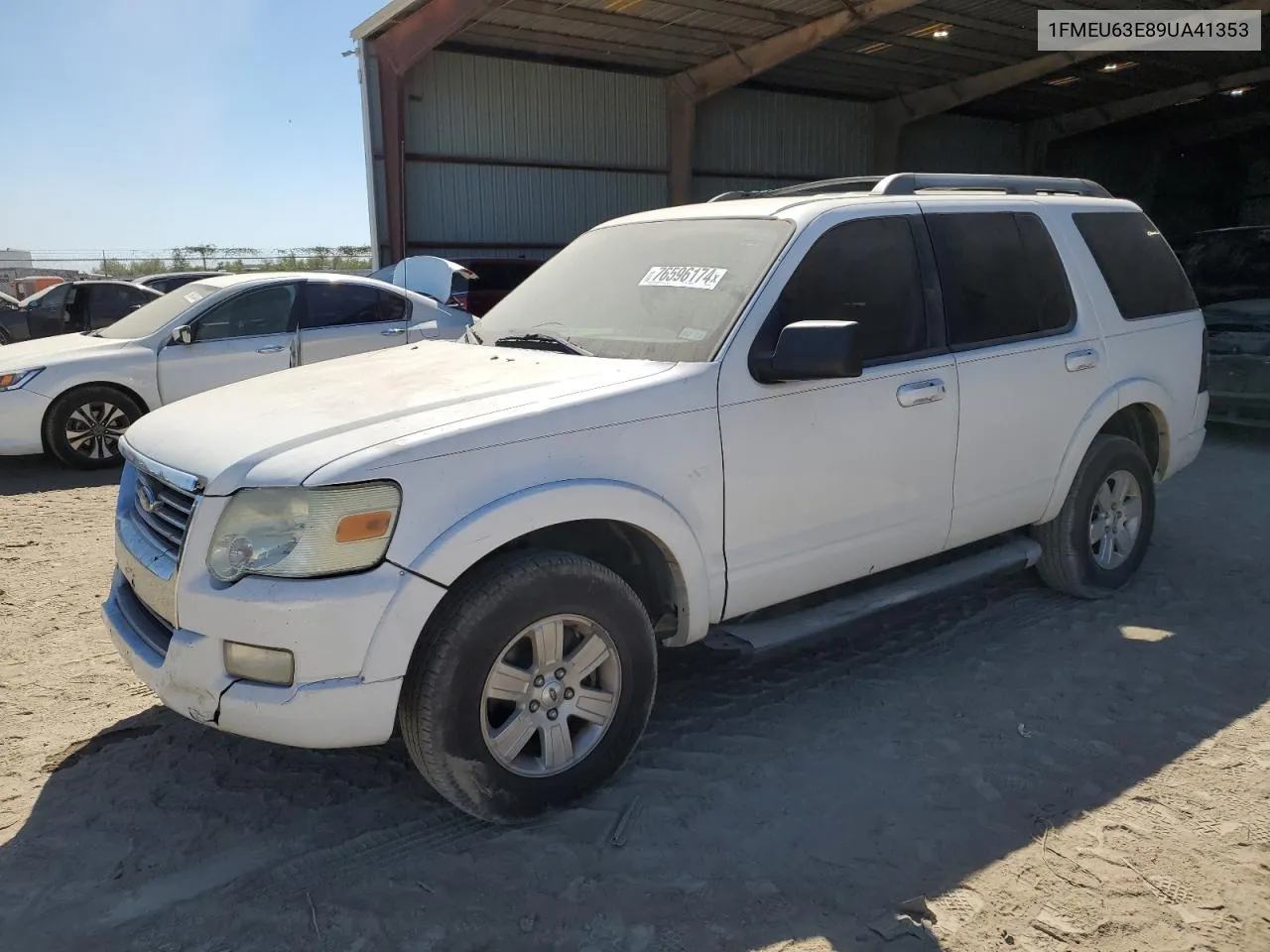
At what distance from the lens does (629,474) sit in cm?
304

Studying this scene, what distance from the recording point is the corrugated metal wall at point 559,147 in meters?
18.0

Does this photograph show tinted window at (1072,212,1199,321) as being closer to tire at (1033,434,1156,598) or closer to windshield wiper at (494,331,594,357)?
tire at (1033,434,1156,598)

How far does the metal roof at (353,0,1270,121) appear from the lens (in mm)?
16016

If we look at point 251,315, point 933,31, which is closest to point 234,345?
point 251,315

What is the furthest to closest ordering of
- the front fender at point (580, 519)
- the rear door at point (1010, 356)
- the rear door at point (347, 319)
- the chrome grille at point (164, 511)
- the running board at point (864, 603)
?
the rear door at point (347, 319), the rear door at point (1010, 356), the running board at point (864, 603), the chrome grille at point (164, 511), the front fender at point (580, 519)

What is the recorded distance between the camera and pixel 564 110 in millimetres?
19344

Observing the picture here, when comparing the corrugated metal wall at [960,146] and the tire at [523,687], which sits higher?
the corrugated metal wall at [960,146]

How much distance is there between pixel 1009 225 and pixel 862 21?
13.2 m

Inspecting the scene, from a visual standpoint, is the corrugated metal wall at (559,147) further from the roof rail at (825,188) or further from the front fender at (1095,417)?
the front fender at (1095,417)

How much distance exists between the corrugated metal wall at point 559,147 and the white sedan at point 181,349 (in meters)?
9.25

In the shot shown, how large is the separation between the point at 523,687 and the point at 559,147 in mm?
A: 18081

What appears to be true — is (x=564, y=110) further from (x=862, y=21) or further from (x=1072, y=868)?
(x=1072, y=868)

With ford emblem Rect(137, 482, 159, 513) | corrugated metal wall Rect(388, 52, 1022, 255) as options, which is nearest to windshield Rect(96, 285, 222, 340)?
ford emblem Rect(137, 482, 159, 513)

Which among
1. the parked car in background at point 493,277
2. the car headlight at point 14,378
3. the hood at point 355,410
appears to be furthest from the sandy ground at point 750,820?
the parked car in background at point 493,277
